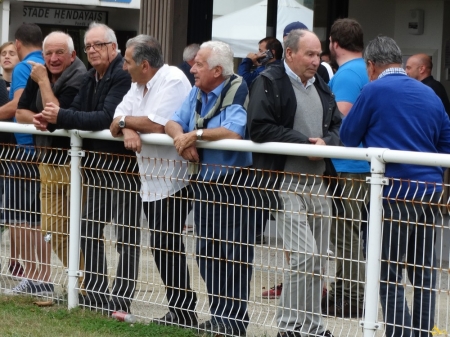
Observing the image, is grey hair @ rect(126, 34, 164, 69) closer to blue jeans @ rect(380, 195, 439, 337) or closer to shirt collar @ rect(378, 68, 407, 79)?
shirt collar @ rect(378, 68, 407, 79)

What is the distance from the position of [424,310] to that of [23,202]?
3.22 m

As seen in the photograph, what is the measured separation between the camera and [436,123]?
5.63 meters

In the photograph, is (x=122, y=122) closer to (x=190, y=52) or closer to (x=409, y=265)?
(x=409, y=265)

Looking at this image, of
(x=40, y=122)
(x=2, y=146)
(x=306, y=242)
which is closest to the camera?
(x=306, y=242)

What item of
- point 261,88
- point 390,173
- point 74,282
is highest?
point 261,88

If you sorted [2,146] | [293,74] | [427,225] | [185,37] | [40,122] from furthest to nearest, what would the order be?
[185,37] < [2,146] < [40,122] < [293,74] < [427,225]

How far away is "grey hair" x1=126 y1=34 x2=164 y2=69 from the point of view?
652 centimetres

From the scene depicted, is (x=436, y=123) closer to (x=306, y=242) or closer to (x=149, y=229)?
(x=306, y=242)

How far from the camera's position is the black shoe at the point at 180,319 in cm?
625

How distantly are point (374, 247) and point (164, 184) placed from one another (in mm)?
1530

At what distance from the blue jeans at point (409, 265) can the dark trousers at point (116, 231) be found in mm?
1807

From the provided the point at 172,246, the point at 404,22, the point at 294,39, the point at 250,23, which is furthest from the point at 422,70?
the point at 172,246

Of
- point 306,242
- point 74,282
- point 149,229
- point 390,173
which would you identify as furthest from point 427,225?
point 74,282

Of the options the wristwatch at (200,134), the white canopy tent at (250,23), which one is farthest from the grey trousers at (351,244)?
the white canopy tent at (250,23)
